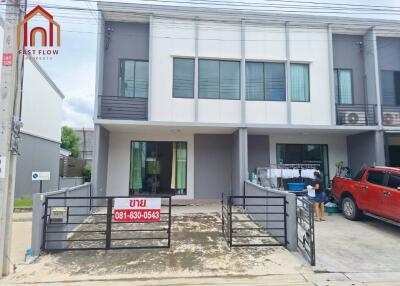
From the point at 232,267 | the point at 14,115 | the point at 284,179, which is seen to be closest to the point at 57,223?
the point at 14,115

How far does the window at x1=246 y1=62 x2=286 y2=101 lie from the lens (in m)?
11.4

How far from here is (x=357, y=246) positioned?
641 cm

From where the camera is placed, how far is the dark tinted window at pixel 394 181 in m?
7.32

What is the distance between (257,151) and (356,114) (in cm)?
435

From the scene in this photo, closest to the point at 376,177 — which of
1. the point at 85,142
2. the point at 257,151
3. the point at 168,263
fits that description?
the point at 257,151

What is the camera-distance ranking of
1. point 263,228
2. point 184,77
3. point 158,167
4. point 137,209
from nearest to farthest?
point 137,209
point 263,228
point 184,77
point 158,167

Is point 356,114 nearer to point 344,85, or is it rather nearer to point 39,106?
point 344,85

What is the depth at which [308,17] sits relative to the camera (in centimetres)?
1149

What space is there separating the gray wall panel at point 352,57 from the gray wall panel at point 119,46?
27.2 feet

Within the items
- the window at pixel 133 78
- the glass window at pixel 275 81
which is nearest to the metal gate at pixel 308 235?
the glass window at pixel 275 81

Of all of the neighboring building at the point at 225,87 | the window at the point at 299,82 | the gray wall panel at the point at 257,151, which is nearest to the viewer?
the neighboring building at the point at 225,87

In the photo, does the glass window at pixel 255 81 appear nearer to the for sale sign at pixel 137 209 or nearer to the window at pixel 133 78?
the window at pixel 133 78

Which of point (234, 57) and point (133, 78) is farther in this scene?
point (133, 78)

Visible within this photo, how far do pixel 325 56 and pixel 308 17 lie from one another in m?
1.76
